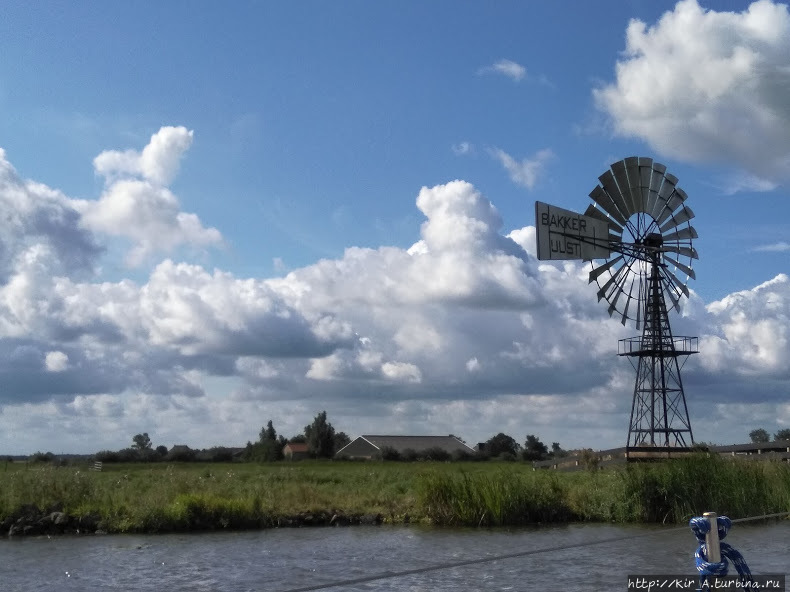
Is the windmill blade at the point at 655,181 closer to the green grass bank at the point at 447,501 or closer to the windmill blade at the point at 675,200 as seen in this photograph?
the windmill blade at the point at 675,200

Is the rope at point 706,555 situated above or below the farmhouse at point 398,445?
below

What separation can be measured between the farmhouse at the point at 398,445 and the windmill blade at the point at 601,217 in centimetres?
4635

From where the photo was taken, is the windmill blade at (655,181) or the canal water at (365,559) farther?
the windmill blade at (655,181)

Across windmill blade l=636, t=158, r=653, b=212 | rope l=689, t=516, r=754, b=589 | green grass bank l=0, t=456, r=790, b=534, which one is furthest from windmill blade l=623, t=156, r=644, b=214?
rope l=689, t=516, r=754, b=589

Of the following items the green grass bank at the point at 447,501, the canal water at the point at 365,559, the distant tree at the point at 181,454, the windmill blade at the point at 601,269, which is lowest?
the canal water at the point at 365,559

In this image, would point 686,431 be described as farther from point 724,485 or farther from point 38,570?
point 38,570

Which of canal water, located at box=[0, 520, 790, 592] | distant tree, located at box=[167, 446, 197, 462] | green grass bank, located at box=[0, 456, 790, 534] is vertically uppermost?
distant tree, located at box=[167, 446, 197, 462]

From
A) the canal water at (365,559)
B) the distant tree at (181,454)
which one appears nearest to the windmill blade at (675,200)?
the canal water at (365,559)

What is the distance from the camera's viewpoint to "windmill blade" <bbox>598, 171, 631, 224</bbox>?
39.9m

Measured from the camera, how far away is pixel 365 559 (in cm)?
1903

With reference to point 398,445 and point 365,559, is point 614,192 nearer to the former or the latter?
point 365,559

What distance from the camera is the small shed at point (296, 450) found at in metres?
83.1

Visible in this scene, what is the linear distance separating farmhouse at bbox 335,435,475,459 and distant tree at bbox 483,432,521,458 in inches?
75.7

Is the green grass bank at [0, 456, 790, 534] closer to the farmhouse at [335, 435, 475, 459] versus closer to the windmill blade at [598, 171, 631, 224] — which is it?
the windmill blade at [598, 171, 631, 224]
